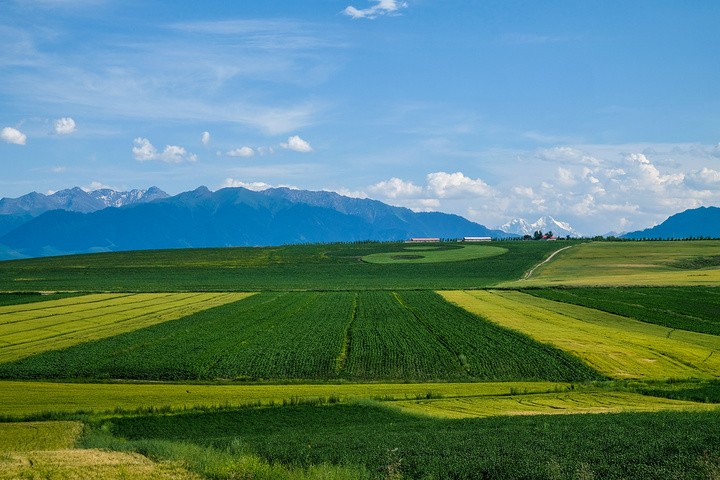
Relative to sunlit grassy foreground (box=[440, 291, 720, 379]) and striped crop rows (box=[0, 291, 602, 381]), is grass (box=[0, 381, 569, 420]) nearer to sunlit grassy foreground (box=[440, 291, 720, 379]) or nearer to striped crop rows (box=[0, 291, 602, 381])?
striped crop rows (box=[0, 291, 602, 381])

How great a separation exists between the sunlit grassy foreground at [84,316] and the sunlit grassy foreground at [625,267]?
5189cm

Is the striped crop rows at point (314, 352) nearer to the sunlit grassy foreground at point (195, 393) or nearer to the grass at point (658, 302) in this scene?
the sunlit grassy foreground at point (195, 393)

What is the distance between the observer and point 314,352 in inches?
1485

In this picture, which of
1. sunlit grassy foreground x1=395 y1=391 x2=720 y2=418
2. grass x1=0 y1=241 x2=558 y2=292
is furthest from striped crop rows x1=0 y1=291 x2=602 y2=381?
grass x1=0 y1=241 x2=558 y2=292

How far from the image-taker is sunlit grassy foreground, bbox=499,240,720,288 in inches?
3312

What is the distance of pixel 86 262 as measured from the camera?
138125mm

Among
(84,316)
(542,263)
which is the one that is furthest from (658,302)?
(542,263)

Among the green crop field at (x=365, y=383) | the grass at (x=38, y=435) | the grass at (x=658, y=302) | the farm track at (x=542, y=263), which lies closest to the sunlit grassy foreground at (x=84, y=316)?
the green crop field at (x=365, y=383)

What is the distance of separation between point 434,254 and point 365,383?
11435 centimetres

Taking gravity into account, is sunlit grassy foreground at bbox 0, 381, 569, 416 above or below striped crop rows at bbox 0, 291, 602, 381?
below

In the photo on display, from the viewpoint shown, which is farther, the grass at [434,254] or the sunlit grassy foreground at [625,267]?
the grass at [434,254]

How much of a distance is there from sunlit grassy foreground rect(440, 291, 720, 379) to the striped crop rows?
82.0 inches

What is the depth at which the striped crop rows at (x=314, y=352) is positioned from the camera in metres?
33.0

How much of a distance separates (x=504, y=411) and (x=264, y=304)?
145 feet
